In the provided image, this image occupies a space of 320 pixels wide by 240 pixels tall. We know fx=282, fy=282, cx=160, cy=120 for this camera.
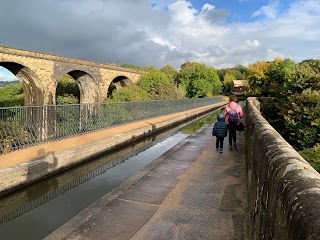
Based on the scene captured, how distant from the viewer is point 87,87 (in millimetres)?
31875

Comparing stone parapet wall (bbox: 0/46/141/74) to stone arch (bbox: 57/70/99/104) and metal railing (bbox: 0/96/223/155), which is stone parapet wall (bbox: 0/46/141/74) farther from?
metal railing (bbox: 0/96/223/155)

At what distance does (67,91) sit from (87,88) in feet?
12.4

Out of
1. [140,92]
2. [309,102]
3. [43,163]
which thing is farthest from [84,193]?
[140,92]

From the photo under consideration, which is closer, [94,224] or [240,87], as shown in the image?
[94,224]

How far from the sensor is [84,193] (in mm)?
6469

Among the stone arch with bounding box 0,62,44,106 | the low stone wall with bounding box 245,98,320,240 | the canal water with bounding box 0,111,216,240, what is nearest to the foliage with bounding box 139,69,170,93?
the stone arch with bounding box 0,62,44,106

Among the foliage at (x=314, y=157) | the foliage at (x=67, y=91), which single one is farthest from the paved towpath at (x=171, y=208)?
the foliage at (x=67, y=91)

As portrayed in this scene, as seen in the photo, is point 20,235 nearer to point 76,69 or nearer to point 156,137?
point 156,137

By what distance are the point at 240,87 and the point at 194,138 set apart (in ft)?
257

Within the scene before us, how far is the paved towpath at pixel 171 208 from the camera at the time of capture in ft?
11.9

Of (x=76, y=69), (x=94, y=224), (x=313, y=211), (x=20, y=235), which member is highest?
(x=76, y=69)

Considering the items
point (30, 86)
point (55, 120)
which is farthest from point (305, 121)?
point (30, 86)

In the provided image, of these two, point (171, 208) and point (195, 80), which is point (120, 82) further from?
point (171, 208)

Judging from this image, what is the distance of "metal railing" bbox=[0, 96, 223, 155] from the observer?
335 inches
